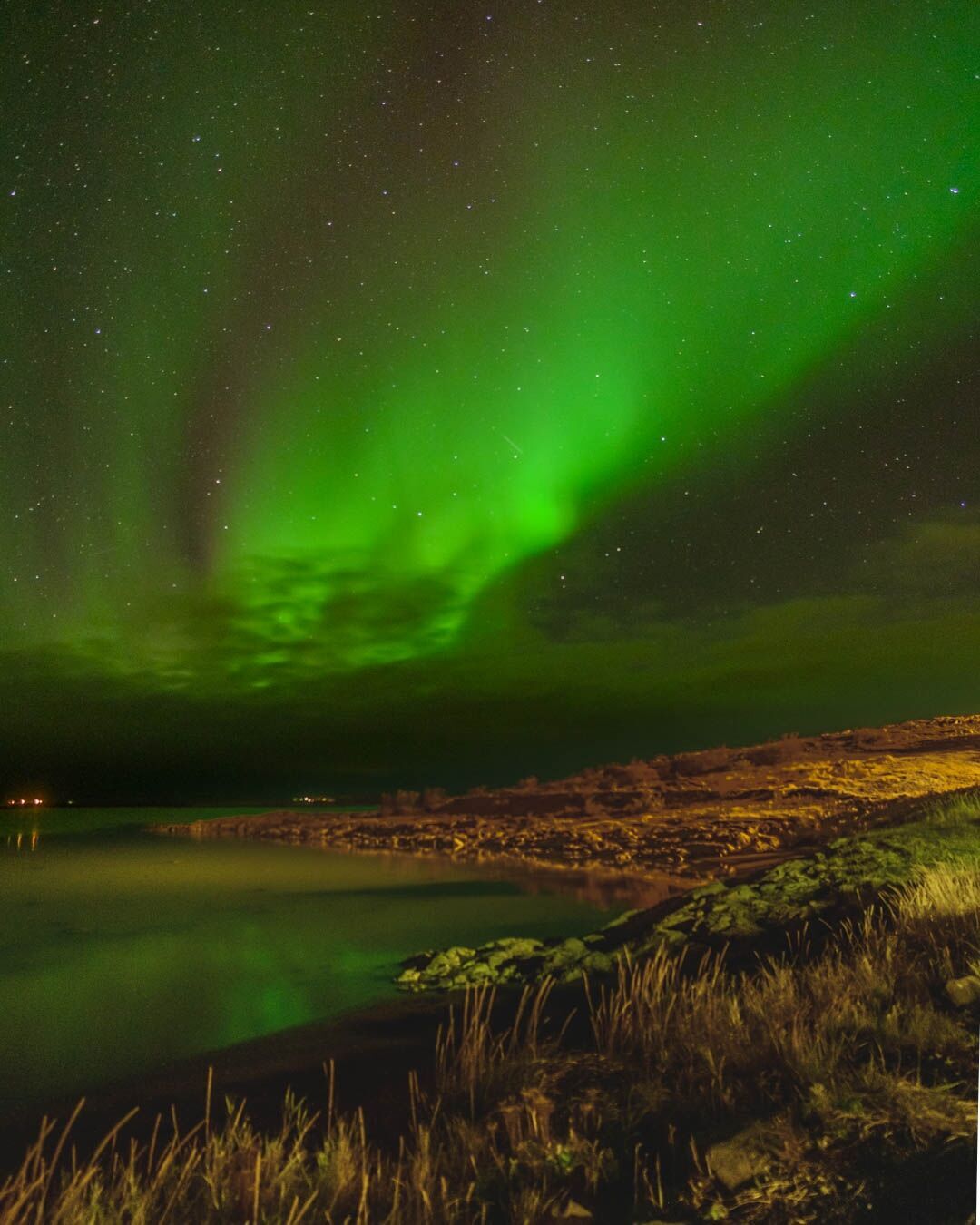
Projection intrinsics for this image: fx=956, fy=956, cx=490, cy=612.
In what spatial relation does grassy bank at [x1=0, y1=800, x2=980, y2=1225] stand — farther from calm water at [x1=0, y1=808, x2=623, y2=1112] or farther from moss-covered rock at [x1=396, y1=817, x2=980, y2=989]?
calm water at [x1=0, y1=808, x2=623, y2=1112]

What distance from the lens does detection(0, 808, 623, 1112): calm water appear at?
3102 mm

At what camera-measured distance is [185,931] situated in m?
3.66

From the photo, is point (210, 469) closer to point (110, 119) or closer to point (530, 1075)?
point (110, 119)

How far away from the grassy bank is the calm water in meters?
0.40

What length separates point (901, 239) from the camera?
4336mm

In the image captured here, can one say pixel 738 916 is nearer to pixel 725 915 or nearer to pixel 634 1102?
pixel 725 915

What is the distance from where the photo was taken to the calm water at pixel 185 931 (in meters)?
3.10

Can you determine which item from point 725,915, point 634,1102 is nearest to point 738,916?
point 725,915

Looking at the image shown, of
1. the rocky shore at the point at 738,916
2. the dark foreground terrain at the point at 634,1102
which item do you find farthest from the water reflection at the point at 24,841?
the rocky shore at the point at 738,916

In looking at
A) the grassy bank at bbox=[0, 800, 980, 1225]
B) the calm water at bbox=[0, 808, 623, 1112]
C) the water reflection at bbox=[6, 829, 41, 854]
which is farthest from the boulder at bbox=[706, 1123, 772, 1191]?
the water reflection at bbox=[6, 829, 41, 854]

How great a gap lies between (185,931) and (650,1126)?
1.88 metres

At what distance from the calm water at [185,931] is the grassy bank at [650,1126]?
40cm

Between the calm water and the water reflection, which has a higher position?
the water reflection

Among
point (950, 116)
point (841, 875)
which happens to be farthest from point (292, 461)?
point (950, 116)
